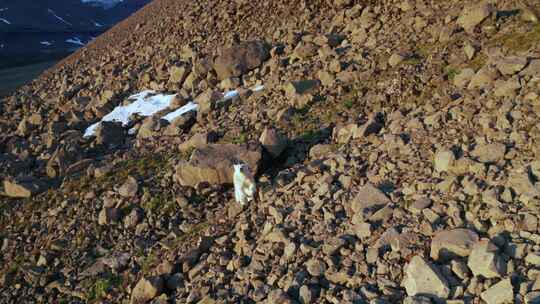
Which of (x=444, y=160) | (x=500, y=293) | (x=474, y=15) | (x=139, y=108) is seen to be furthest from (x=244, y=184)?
(x=139, y=108)

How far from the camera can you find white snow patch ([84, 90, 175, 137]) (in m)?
13.0

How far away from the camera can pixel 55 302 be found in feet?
25.1

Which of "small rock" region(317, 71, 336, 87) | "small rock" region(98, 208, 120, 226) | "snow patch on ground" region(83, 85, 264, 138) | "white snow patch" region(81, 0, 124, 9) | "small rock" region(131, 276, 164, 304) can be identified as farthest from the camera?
"white snow patch" region(81, 0, 124, 9)

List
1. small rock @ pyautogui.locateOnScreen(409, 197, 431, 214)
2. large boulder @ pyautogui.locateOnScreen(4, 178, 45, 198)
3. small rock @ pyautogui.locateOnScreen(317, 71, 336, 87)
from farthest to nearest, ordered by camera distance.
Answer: large boulder @ pyautogui.locateOnScreen(4, 178, 45, 198) < small rock @ pyautogui.locateOnScreen(317, 71, 336, 87) < small rock @ pyautogui.locateOnScreen(409, 197, 431, 214)

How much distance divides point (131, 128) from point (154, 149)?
6.79ft

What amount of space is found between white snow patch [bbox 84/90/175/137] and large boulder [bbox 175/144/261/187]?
178 inches

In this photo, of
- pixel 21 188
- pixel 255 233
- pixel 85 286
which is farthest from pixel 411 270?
pixel 21 188

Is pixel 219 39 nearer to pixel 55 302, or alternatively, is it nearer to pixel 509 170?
pixel 55 302

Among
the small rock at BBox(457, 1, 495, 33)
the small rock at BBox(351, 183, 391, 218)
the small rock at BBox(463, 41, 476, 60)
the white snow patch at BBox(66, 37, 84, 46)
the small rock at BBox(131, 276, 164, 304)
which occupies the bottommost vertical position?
the white snow patch at BBox(66, 37, 84, 46)

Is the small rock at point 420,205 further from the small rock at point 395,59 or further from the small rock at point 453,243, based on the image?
the small rock at point 395,59

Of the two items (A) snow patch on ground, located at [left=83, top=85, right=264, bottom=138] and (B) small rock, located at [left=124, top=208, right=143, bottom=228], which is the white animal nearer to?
(B) small rock, located at [left=124, top=208, right=143, bottom=228]

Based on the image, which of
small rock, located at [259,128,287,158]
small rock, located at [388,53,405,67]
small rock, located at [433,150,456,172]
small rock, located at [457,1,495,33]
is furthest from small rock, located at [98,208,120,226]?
small rock, located at [457,1,495,33]

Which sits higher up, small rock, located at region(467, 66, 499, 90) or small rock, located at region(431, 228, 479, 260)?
small rock, located at region(467, 66, 499, 90)

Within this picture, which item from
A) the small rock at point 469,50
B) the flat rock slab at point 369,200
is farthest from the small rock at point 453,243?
the small rock at point 469,50
